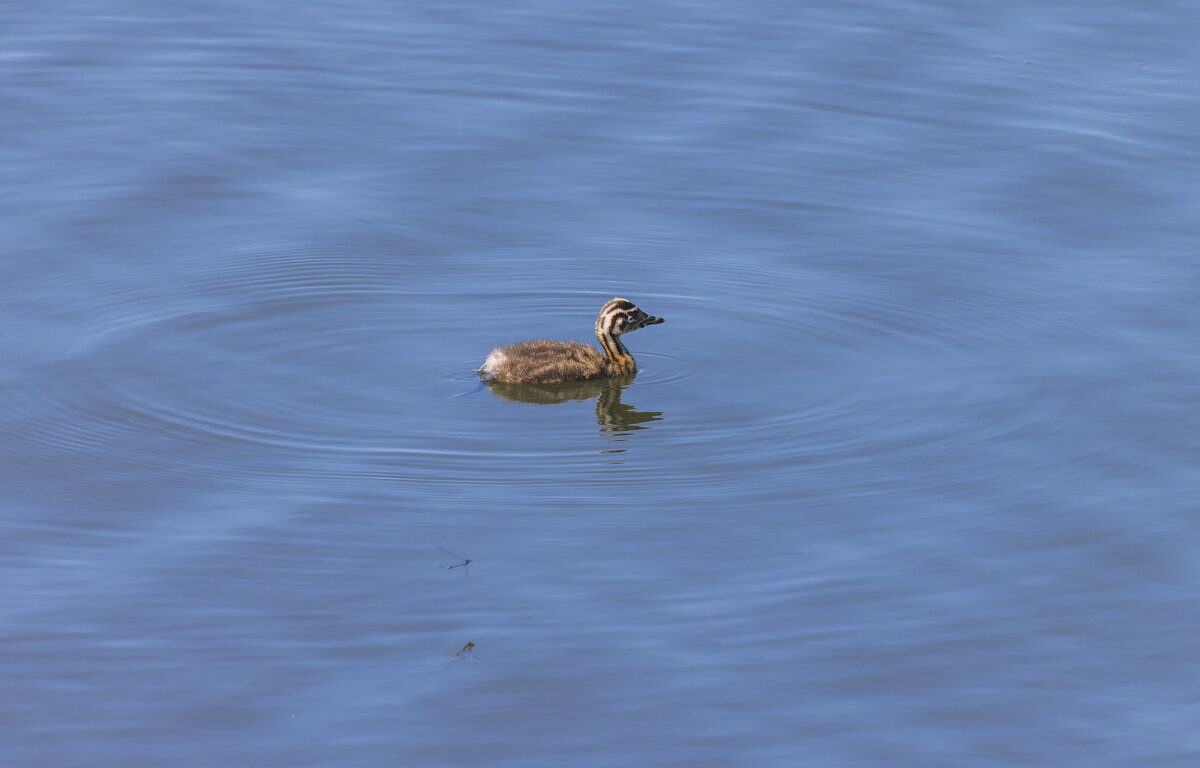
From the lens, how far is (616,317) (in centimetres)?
1203

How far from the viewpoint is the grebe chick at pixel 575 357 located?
38.2ft

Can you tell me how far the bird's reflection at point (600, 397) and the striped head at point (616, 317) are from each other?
34cm

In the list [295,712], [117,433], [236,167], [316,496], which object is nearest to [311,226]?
[236,167]

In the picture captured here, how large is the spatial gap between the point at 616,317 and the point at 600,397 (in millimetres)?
536

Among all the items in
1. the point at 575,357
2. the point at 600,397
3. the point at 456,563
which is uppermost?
the point at 575,357

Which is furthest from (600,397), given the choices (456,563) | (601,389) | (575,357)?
(456,563)

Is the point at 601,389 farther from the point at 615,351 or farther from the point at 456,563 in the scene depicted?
the point at 456,563

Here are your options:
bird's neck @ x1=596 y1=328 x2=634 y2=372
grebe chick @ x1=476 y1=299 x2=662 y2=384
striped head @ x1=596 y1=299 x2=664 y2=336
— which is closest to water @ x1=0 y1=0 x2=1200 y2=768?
grebe chick @ x1=476 y1=299 x2=662 y2=384

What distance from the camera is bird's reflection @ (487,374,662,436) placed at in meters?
11.3

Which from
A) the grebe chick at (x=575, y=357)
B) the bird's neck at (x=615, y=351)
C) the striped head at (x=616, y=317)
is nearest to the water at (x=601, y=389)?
the grebe chick at (x=575, y=357)

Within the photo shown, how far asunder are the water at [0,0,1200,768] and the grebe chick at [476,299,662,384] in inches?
5.6

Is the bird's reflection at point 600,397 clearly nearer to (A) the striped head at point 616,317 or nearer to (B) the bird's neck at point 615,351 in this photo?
(B) the bird's neck at point 615,351

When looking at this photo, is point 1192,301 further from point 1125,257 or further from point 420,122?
point 420,122

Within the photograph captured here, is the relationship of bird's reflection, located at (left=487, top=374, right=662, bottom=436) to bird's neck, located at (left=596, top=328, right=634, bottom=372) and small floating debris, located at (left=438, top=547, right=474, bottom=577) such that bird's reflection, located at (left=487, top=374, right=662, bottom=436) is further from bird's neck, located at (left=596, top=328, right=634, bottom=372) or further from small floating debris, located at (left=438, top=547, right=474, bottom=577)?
small floating debris, located at (left=438, top=547, right=474, bottom=577)
